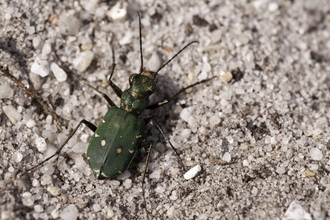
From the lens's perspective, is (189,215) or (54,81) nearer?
(189,215)

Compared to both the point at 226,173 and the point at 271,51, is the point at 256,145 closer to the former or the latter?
the point at 226,173

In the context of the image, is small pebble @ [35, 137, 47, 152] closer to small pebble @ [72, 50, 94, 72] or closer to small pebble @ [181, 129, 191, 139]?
small pebble @ [72, 50, 94, 72]

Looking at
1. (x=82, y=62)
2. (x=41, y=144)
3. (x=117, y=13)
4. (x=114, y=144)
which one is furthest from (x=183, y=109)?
(x=41, y=144)

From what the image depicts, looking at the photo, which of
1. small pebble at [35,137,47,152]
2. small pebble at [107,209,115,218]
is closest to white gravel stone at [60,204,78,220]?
small pebble at [107,209,115,218]

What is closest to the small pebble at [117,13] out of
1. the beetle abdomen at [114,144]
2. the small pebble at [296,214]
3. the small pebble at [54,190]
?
the beetle abdomen at [114,144]

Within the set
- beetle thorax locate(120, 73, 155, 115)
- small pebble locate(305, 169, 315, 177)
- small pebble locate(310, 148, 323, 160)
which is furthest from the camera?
beetle thorax locate(120, 73, 155, 115)

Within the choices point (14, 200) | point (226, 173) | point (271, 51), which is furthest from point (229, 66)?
point (14, 200)

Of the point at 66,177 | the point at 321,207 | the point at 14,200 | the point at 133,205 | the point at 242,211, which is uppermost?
the point at 14,200

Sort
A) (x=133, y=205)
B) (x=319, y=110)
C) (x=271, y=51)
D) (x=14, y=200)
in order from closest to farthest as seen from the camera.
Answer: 1. (x=14, y=200)
2. (x=133, y=205)
3. (x=319, y=110)
4. (x=271, y=51)
